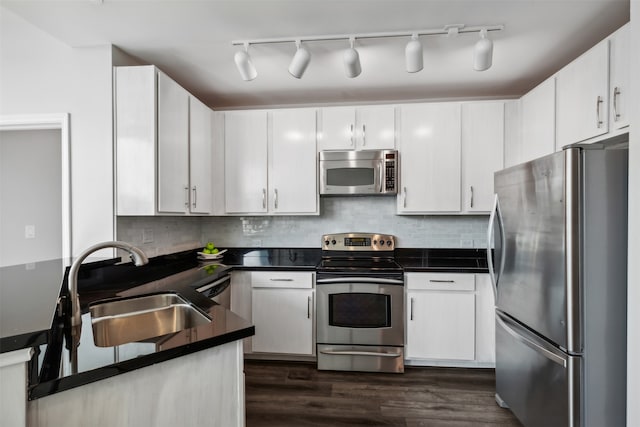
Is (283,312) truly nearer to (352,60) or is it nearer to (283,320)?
(283,320)

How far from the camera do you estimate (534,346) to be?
5.59 feet

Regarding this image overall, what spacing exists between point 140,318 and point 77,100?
1.59 meters

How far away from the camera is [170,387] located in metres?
1.00

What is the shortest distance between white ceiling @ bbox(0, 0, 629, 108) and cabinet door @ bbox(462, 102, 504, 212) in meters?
0.25

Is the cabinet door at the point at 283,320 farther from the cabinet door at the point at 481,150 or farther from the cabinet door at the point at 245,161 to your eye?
the cabinet door at the point at 481,150

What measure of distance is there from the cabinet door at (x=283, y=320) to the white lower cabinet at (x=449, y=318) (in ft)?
2.80

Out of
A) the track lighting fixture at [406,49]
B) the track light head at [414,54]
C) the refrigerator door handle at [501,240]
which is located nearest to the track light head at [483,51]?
the track lighting fixture at [406,49]

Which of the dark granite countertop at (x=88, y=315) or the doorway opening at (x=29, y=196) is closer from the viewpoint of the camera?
the dark granite countertop at (x=88, y=315)

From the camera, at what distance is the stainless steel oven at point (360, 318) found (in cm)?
257

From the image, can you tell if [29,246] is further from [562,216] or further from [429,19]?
[562,216]

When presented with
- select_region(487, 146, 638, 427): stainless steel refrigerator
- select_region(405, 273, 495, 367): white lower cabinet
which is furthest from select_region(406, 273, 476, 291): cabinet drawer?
select_region(487, 146, 638, 427): stainless steel refrigerator

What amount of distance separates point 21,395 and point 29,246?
319 cm

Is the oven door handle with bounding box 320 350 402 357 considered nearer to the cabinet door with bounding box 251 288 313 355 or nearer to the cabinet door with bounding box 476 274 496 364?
the cabinet door with bounding box 251 288 313 355

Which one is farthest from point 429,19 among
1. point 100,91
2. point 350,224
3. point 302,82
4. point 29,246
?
point 29,246
